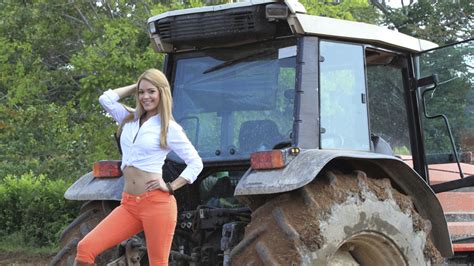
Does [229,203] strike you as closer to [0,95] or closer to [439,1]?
[0,95]

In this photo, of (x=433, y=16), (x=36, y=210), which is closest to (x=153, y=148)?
(x=36, y=210)

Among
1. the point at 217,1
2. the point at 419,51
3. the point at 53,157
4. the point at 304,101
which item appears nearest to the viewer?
the point at 304,101

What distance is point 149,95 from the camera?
16.7 feet

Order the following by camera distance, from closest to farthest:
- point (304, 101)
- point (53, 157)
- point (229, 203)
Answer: point (304, 101), point (229, 203), point (53, 157)

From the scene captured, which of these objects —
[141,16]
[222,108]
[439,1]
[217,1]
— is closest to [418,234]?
[222,108]

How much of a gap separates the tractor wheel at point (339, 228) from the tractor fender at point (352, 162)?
5.6 inches

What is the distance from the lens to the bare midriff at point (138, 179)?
4949mm

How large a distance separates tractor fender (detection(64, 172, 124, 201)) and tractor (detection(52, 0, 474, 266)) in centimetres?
1

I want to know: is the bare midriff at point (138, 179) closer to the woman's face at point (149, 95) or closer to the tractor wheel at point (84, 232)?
the woman's face at point (149, 95)

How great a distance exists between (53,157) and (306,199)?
12182 mm

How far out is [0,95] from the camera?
1683 centimetres

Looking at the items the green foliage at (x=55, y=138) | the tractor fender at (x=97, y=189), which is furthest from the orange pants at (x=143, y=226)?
the green foliage at (x=55, y=138)

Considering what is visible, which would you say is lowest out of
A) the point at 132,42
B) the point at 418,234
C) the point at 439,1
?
the point at 418,234

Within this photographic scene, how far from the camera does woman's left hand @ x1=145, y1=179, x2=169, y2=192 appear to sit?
492cm
